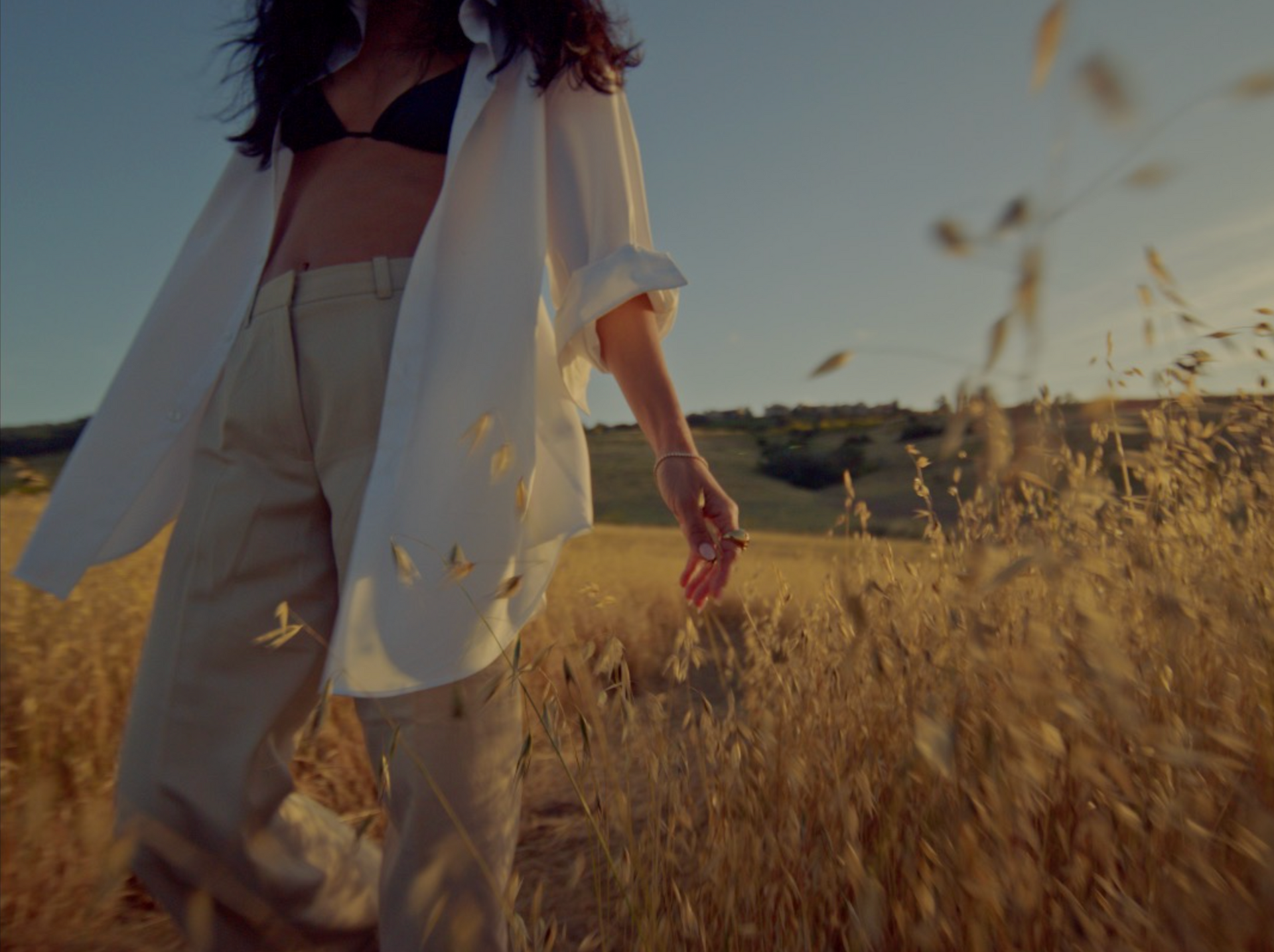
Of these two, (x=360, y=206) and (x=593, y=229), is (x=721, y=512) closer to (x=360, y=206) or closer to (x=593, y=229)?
(x=593, y=229)

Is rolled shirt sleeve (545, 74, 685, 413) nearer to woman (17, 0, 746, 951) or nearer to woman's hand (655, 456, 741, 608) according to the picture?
woman (17, 0, 746, 951)

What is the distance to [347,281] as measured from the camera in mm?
1347

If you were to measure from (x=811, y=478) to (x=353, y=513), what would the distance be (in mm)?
28102

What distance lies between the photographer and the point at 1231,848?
1203 millimetres

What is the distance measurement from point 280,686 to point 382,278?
0.59 metres

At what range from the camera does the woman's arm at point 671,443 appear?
1252 millimetres

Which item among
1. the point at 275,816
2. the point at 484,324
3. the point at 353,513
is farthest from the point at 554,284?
the point at 275,816

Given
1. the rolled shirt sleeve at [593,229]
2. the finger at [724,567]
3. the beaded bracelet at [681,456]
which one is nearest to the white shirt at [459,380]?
the rolled shirt sleeve at [593,229]

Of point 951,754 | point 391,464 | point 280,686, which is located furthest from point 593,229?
point 951,754

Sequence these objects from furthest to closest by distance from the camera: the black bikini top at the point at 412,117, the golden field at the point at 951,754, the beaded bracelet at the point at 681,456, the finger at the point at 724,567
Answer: the black bikini top at the point at 412,117 → the beaded bracelet at the point at 681,456 → the finger at the point at 724,567 → the golden field at the point at 951,754

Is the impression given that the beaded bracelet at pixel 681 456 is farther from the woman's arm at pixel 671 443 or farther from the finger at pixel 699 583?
the finger at pixel 699 583

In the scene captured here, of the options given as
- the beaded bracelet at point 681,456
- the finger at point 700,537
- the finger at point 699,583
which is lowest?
the finger at point 699,583

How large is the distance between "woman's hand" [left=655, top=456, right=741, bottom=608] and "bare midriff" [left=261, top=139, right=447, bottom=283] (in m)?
0.51

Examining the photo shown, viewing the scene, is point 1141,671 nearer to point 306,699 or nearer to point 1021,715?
point 1021,715
